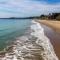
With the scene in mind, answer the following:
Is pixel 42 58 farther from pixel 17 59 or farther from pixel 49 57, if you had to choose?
pixel 17 59

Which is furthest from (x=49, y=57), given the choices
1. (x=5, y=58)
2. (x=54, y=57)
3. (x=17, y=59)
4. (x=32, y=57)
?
(x=5, y=58)

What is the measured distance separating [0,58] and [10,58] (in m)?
0.47

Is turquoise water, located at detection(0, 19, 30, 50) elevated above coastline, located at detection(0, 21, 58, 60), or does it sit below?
below

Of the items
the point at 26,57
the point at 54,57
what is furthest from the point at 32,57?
the point at 54,57

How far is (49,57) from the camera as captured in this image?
8.50 meters

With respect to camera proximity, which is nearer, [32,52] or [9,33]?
[32,52]

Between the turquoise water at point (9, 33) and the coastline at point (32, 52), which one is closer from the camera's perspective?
the coastline at point (32, 52)

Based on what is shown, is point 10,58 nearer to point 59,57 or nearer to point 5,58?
point 5,58

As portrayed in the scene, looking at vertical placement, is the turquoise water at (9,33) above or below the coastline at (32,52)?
below

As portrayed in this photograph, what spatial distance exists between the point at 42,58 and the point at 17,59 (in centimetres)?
114

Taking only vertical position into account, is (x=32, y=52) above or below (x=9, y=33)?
above

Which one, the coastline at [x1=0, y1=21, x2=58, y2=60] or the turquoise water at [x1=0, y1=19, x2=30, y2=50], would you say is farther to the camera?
the turquoise water at [x1=0, y1=19, x2=30, y2=50]

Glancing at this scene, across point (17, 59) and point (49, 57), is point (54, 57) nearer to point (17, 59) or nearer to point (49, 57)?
point (49, 57)

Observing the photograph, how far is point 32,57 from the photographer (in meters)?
8.73
